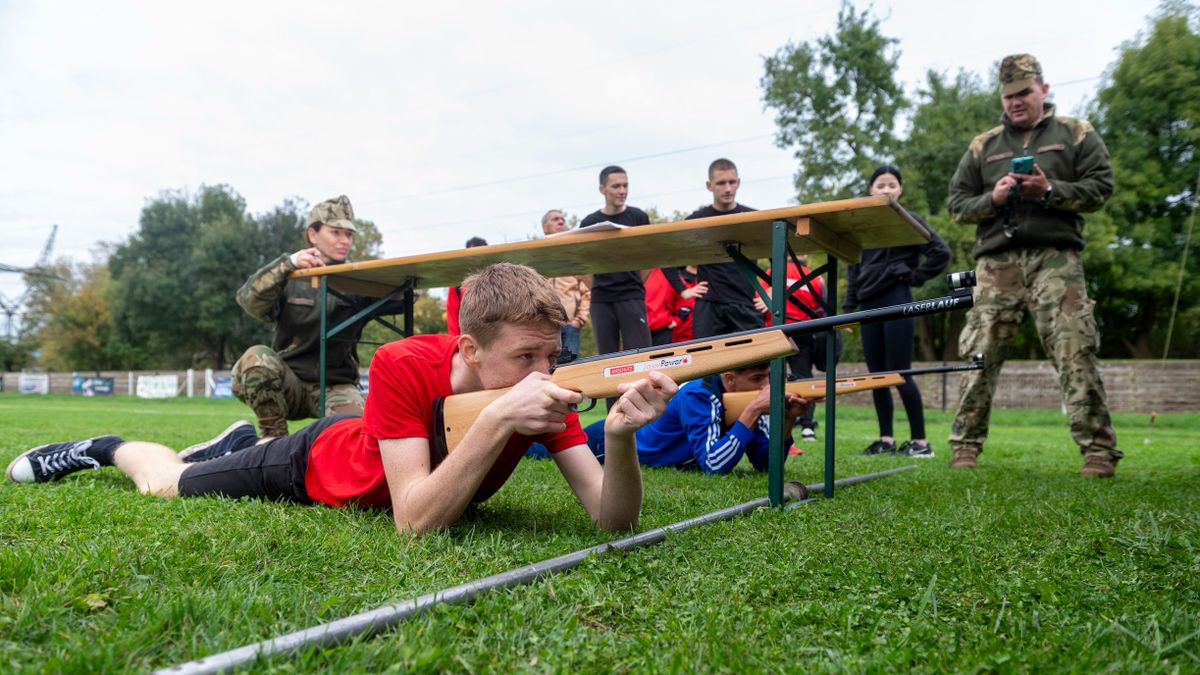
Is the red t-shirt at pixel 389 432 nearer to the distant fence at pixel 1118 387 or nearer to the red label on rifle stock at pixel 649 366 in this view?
the red label on rifle stock at pixel 649 366

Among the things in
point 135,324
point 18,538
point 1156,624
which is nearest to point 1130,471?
point 1156,624

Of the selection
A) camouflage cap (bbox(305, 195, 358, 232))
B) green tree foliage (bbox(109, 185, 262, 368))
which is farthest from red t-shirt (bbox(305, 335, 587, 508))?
green tree foliage (bbox(109, 185, 262, 368))

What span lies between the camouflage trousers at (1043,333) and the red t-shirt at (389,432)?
3470 millimetres

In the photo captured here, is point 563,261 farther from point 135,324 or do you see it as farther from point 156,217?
point 156,217

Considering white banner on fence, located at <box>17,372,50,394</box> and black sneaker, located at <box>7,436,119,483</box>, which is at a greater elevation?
black sneaker, located at <box>7,436,119,483</box>

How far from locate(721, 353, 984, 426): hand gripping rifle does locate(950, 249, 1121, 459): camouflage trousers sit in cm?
57

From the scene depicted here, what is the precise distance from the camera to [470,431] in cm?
251

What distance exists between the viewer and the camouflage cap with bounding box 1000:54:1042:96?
17.6ft

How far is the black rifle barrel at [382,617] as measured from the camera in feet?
4.70

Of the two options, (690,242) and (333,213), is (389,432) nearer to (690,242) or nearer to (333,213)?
(690,242)

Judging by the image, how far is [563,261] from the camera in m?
4.85

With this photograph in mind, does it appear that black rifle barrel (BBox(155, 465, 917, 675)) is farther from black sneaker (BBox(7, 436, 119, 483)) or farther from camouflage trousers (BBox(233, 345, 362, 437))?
camouflage trousers (BBox(233, 345, 362, 437))

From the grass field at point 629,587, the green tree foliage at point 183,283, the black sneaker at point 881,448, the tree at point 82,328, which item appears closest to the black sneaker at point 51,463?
the grass field at point 629,587

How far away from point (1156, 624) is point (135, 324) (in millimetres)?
50723
